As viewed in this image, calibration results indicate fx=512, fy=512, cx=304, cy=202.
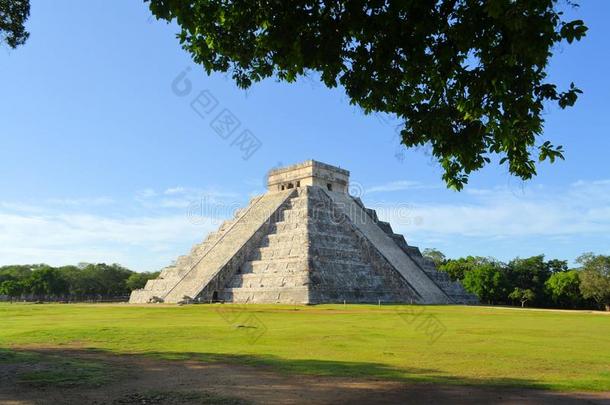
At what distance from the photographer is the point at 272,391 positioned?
673cm

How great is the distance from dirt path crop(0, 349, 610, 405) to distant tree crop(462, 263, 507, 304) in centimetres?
5438

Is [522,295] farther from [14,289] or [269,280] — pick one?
[14,289]

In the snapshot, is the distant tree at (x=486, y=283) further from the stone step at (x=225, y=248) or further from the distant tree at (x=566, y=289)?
the stone step at (x=225, y=248)

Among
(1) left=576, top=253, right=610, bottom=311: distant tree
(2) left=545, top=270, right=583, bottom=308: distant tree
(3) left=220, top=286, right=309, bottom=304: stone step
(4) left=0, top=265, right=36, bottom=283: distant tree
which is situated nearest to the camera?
(3) left=220, top=286, right=309, bottom=304: stone step

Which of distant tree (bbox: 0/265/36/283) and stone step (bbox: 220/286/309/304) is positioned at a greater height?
distant tree (bbox: 0/265/36/283)

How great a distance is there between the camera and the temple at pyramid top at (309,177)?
148ft

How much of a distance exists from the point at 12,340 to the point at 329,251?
24923 millimetres

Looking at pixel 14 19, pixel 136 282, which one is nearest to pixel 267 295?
pixel 14 19

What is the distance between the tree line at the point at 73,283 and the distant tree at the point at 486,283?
42443 mm

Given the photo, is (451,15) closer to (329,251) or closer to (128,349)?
(128,349)

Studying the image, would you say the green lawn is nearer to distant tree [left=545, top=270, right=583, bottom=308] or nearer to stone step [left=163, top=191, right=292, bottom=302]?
stone step [left=163, top=191, right=292, bottom=302]

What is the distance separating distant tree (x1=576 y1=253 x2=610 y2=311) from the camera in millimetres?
50094

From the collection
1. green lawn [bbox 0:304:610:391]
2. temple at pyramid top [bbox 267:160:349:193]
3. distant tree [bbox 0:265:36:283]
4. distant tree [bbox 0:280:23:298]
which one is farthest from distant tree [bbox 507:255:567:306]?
distant tree [bbox 0:265:36:283]

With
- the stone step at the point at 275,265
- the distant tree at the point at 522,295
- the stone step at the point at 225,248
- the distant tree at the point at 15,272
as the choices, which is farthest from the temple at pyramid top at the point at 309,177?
the distant tree at the point at 15,272
